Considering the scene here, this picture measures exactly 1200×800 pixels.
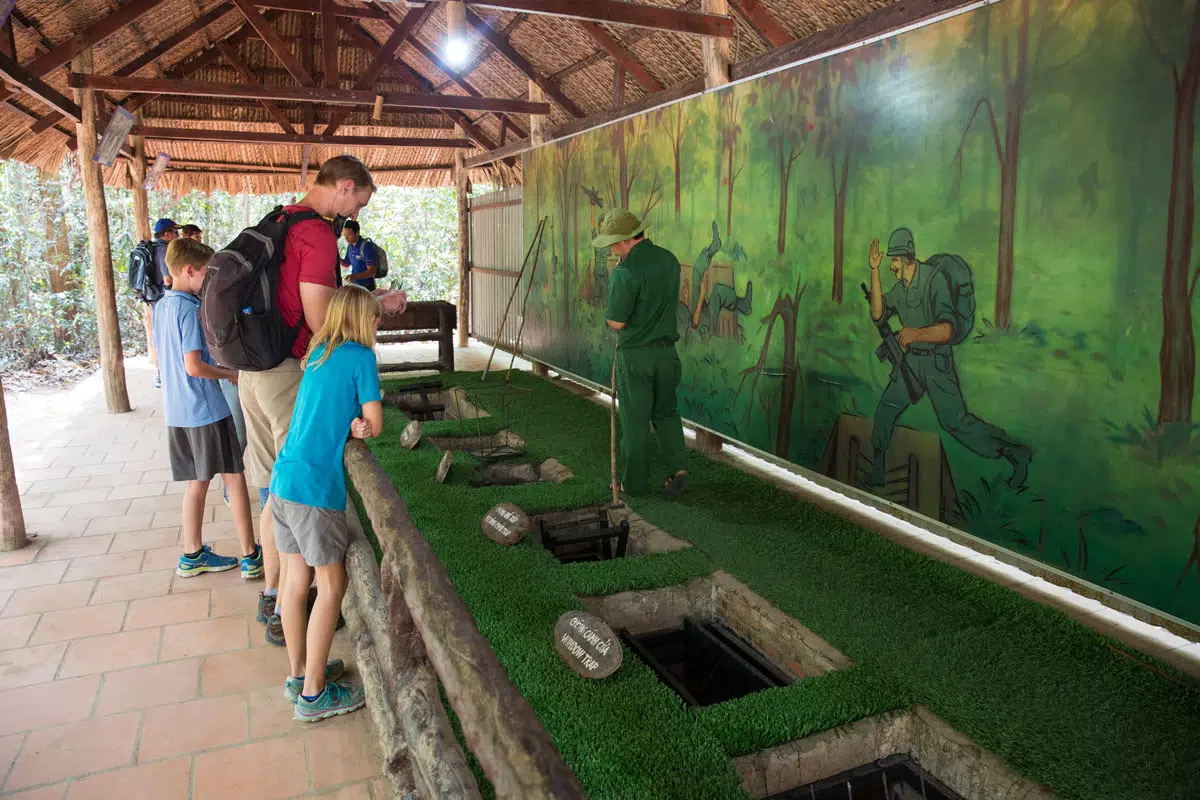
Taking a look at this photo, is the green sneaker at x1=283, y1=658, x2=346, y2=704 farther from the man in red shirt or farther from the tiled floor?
the man in red shirt

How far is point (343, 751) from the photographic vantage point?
2721 mm

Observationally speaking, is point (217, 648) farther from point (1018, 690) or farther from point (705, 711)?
point (1018, 690)

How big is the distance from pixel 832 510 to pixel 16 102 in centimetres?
836

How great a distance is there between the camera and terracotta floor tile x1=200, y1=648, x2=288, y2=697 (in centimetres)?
308

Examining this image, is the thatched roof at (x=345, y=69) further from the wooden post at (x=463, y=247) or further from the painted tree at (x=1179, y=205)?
the painted tree at (x=1179, y=205)

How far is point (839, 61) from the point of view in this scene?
167 inches

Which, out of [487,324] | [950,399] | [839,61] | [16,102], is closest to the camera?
[950,399]

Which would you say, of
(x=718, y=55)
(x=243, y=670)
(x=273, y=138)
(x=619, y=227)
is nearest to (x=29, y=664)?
(x=243, y=670)

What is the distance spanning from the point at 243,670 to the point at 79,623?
97cm

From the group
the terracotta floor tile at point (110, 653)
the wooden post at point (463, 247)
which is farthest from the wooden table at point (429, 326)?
the terracotta floor tile at point (110, 653)

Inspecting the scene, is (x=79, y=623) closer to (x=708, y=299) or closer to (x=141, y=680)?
(x=141, y=680)

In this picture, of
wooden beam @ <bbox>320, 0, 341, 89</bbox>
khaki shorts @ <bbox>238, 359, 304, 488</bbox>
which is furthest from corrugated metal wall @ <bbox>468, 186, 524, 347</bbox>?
khaki shorts @ <bbox>238, 359, 304, 488</bbox>

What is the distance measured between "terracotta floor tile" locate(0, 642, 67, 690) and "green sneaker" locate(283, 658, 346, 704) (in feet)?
0.69

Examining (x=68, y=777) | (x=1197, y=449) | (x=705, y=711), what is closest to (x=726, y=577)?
(x=705, y=711)
